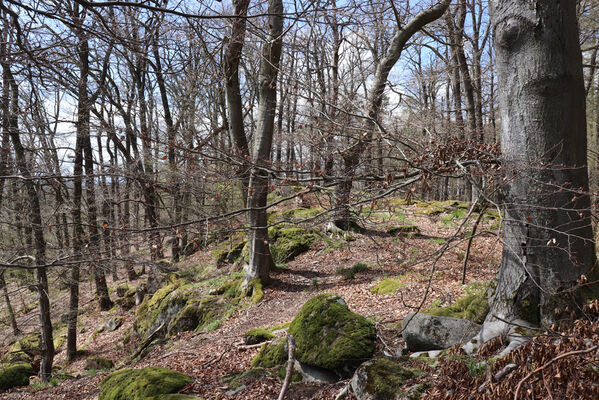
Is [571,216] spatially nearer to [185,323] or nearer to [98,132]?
[185,323]

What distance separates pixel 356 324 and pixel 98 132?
34.9ft

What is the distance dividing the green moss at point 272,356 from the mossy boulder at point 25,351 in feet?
30.7

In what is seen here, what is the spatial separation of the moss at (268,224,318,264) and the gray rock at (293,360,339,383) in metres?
7.12

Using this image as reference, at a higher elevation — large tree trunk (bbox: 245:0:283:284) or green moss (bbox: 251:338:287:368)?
large tree trunk (bbox: 245:0:283:284)

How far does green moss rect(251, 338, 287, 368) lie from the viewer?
192 inches

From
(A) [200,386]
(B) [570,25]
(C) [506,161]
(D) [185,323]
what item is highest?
(B) [570,25]

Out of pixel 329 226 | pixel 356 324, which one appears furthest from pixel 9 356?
pixel 356 324

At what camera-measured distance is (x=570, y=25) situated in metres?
3.51

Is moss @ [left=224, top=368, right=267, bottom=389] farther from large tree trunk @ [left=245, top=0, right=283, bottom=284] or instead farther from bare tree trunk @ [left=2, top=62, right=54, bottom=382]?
bare tree trunk @ [left=2, top=62, right=54, bottom=382]

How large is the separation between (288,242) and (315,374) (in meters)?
7.86

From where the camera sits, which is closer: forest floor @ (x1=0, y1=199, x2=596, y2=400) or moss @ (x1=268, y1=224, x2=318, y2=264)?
forest floor @ (x1=0, y1=199, x2=596, y2=400)

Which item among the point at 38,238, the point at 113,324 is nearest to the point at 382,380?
the point at 38,238

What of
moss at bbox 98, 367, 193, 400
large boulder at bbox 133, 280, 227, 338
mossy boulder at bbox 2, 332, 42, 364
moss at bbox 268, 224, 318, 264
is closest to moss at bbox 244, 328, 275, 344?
moss at bbox 98, 367, 193, 400

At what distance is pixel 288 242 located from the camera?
12117 mm
